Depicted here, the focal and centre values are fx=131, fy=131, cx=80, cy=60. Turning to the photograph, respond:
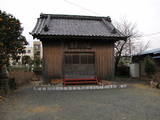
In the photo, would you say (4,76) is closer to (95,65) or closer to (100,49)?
(95,65)

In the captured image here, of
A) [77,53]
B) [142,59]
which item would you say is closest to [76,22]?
[77,53]

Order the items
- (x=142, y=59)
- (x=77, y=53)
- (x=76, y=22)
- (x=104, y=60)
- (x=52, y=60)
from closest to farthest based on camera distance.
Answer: (x=52, y=60)
(x=77, y=53)
(x=104, y=60)
(x=76, y=22)
(x=142, y=59)

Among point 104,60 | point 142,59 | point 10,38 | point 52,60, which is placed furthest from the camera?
point 142,59

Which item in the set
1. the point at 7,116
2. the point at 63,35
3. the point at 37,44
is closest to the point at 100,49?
the point at 63,35

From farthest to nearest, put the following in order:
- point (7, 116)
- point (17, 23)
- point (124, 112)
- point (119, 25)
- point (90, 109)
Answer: point (119, 25) → point (17, 23) → point (90, 109) → point (124, 112) → point (7, 116)

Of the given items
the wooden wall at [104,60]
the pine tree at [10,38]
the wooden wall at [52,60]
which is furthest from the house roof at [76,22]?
the pine tree at [10,38]

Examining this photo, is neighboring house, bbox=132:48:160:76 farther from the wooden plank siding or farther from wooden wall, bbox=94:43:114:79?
the wooden plank siding

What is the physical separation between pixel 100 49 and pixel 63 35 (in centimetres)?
270

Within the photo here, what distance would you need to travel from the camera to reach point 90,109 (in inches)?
168

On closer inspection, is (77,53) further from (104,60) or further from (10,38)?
(10,38)

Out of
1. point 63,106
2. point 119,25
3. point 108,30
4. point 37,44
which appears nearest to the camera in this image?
point 63,106

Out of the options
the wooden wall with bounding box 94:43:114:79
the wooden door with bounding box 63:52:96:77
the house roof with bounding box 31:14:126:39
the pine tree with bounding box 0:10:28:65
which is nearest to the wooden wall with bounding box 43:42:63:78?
the wooden door with bounding box 63:52:96:77

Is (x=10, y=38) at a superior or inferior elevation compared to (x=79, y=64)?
superior

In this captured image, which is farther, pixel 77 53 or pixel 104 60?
pixel 104 60
